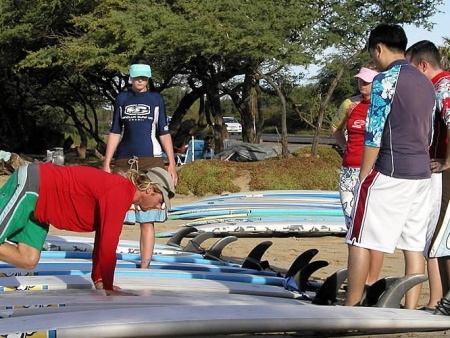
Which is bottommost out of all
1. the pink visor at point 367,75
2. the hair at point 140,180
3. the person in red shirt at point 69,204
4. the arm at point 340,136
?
the person in red shirt at point 69,204

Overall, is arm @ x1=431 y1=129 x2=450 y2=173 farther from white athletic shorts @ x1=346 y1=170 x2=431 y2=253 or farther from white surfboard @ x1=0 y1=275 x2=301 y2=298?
white surfboard @ x1=0 y1=275 x2=301 y2=298

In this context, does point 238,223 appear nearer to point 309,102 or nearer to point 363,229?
point 363,229

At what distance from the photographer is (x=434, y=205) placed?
5.36m

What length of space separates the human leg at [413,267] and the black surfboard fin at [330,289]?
408 millimetres

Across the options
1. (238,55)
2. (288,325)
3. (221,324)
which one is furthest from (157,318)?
(238,55)

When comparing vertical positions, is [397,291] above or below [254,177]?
above

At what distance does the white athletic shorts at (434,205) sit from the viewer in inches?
210

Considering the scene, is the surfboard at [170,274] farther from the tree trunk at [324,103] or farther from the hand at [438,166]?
the tree trunk at [324,103]

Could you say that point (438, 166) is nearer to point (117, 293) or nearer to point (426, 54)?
point (426, 54)

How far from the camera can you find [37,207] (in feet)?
16.1

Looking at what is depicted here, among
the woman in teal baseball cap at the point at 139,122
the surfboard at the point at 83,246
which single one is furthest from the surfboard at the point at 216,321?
the surfboard at the point at 83,246

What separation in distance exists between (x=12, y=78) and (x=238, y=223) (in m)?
24.2

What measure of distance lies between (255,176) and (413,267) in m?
10.9

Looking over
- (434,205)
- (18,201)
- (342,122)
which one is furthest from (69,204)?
(342,122)
